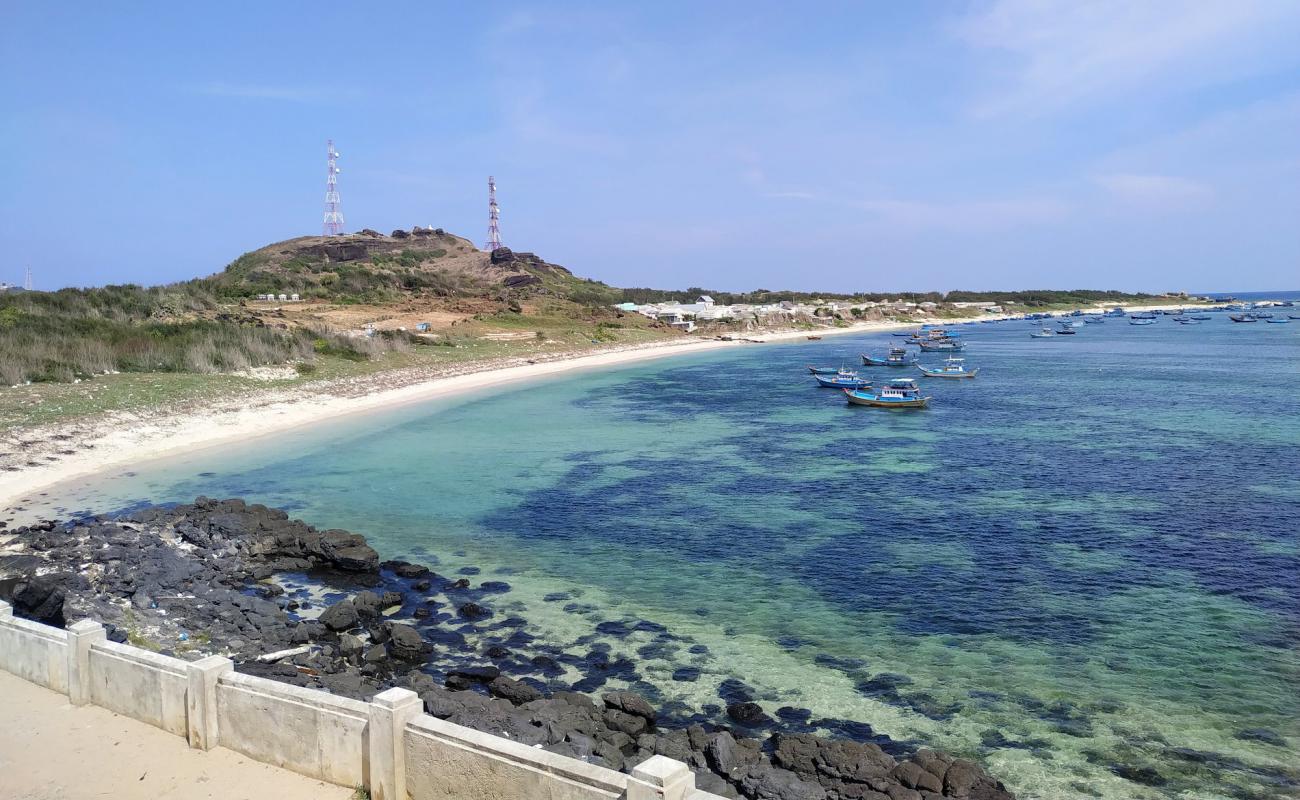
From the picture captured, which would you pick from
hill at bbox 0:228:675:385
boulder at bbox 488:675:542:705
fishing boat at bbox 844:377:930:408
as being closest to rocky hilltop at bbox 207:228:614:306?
hill at bbox 0:228:675:385

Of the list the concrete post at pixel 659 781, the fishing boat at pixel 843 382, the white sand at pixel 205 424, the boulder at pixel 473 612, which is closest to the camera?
the concrete post at pixel 659 781

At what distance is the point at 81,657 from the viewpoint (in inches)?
436

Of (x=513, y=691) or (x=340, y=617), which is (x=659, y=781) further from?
(x=340, y=617)

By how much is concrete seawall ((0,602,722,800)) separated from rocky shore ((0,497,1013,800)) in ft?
9.63

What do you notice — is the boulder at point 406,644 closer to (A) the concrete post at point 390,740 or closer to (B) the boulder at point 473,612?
(B) the boulder at point 473,612

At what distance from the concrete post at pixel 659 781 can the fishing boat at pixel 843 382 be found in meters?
53.2

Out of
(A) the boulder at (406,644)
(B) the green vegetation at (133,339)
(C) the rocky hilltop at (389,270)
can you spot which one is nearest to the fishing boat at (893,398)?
(B) the green vegetation at (133,339)

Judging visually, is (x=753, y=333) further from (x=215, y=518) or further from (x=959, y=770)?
(x=959, y=770)

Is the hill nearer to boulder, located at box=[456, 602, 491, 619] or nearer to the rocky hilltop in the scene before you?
the rocky hilltop

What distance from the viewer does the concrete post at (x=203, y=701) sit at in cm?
1002

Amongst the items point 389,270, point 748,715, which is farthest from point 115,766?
point 389,270

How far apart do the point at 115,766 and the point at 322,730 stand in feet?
8.74

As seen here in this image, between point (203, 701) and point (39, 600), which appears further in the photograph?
point (39, 600)

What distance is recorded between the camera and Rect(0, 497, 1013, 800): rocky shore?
476 inches
